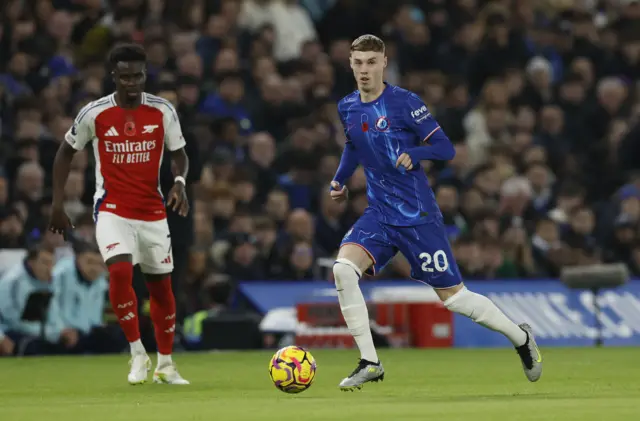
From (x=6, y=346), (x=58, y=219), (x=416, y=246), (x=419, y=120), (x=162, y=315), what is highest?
(x=419, y=120)

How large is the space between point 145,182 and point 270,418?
395 cm

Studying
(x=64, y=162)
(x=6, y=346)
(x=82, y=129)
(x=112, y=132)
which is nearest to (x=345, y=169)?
(x=112, y=132)

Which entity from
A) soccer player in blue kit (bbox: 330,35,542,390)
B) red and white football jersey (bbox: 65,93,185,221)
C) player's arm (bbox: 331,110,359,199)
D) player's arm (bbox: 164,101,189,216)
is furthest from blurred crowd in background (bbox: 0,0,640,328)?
soccer player in blue kit (bbox: 330,35,542,390)

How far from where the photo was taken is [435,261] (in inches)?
428

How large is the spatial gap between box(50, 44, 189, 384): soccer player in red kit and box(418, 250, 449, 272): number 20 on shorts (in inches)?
83.3

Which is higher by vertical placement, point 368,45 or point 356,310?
point 368,45

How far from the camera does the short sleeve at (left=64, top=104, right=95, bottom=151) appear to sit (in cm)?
1205

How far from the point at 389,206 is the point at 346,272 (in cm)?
58

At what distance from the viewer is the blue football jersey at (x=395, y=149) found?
10.9 meters

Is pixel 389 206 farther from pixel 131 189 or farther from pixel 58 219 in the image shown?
pixel 58 219

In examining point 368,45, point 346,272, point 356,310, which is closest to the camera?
point 346,272

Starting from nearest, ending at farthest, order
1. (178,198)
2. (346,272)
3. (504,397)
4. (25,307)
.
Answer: (504,397) < (346,272) < (178,198) < (25,307)

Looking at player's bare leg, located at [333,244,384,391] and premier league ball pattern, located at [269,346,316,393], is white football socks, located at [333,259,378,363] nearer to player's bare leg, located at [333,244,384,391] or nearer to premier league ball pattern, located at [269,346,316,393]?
player's bare leg, located at [333,244,384,391]

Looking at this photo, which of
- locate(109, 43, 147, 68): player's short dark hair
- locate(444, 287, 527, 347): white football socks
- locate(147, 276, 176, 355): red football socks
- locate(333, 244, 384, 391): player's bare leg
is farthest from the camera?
locate(147, 276, 176, 355): red football socks
